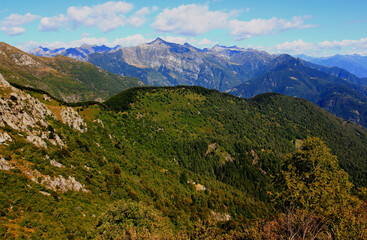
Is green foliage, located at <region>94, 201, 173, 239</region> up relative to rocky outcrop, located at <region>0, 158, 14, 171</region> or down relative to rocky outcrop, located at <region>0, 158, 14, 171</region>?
down

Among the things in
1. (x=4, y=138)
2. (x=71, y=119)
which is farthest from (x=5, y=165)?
(x=71, y=119)

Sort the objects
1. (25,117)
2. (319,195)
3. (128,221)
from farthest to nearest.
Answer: (25,117)
(128,221)
(319,195)

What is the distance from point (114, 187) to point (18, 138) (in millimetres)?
29183

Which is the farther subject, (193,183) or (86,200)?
(193,183)

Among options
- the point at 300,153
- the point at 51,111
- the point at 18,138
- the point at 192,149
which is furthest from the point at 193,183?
the point at 18,138

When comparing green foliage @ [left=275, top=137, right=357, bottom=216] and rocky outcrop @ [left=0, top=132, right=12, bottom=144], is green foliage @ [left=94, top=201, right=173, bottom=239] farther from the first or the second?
rocky outcrop @ [left=0, top=132, right=12, bottom=144]

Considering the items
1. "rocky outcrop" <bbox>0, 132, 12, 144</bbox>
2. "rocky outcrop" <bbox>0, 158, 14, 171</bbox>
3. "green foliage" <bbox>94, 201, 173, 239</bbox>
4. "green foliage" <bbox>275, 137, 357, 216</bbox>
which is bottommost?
"green foliage" <bbox>94, 201, 173, 239</bbox>

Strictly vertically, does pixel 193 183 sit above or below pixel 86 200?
below

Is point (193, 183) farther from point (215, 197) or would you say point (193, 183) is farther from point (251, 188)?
point (251, 188)

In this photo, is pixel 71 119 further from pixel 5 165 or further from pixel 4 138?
pixel 5 165

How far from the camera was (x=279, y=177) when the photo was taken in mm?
44312

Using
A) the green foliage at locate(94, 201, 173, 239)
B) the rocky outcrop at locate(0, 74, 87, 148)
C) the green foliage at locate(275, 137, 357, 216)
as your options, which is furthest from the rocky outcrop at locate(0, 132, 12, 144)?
the green foliage at locate(275, 137, 357, 216)

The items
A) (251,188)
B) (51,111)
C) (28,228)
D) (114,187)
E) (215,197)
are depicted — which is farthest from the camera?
(251,188)

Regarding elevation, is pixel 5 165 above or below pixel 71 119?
below
